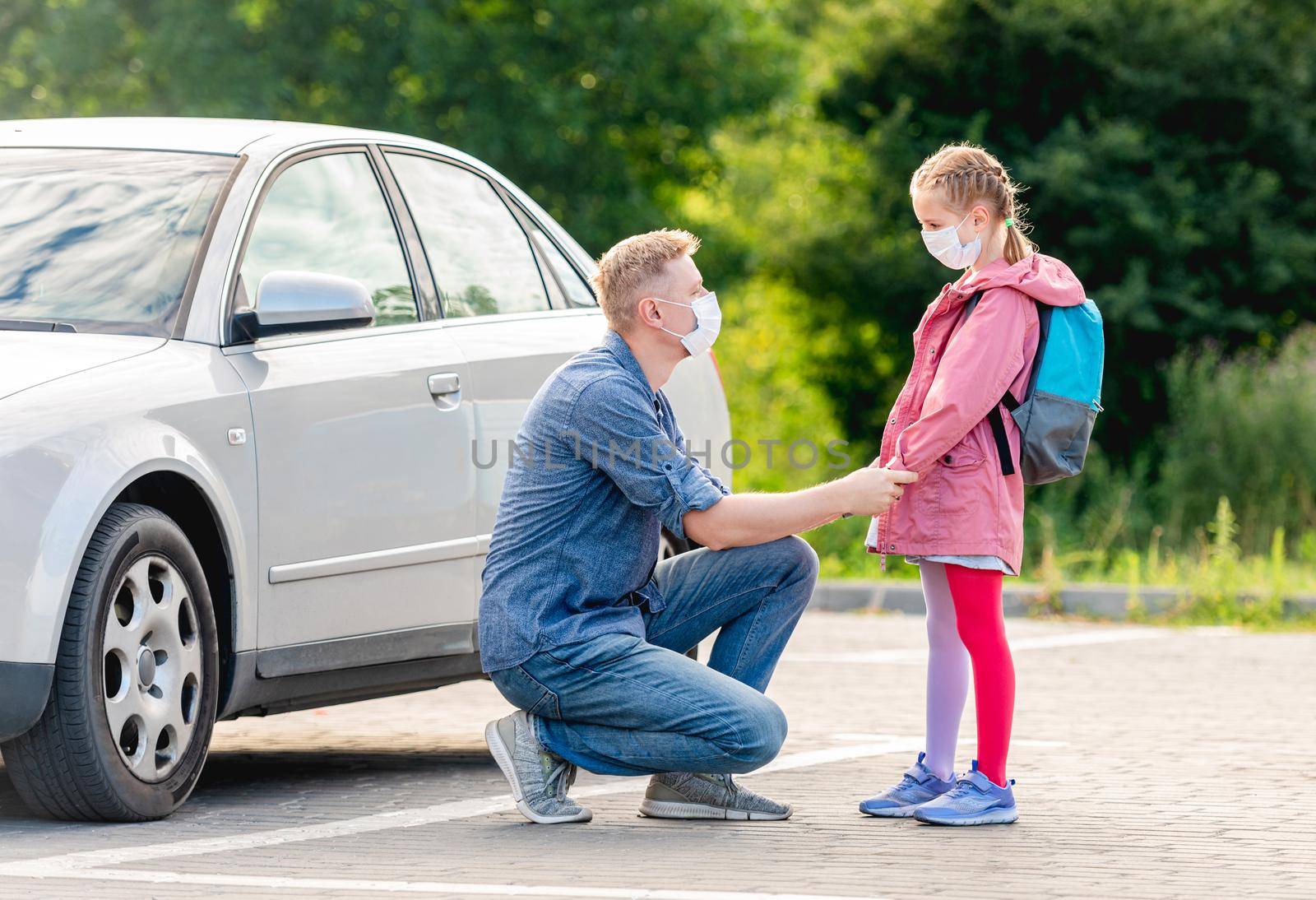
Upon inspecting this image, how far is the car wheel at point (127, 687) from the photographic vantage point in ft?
14.5

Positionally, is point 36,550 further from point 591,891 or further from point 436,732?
point 436,732

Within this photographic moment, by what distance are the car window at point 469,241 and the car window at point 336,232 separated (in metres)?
0.15

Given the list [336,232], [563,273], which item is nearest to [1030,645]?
[563,273]

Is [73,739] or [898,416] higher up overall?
[898,416]

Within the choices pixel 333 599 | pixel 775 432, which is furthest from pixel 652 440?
pixel 775 432

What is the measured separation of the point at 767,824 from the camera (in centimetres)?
482

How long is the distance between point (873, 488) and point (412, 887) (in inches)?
57.5

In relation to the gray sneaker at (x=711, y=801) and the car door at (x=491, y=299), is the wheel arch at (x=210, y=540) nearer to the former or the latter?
the car door at (x=491, y=299)

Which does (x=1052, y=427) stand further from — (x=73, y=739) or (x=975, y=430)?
(x=73, y=739)

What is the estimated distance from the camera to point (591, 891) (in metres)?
3.92

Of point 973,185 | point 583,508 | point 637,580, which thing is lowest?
point 637,580

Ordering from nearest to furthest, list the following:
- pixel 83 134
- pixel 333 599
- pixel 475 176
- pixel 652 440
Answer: pixel 652 440 < pixel 333 599 < pixel 83 134 < pixel 475 176

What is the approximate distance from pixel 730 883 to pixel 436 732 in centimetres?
284

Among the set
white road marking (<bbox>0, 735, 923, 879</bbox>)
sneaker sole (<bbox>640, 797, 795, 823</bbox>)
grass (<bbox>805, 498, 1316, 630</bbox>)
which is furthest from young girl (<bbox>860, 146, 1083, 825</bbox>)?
grass (<bbox>805, 498, 1316, 630</bbox>)
